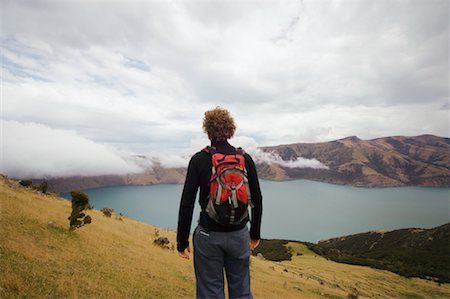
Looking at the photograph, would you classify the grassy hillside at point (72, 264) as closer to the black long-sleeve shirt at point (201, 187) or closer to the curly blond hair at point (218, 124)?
the black long-sleeve shirt at point (201, 187)

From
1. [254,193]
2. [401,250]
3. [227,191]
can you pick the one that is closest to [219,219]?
[227,191]

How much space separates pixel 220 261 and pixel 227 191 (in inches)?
44.6

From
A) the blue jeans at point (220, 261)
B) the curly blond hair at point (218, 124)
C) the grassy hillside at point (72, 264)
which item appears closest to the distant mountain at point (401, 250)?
the grassy hillside at point (72, 264)

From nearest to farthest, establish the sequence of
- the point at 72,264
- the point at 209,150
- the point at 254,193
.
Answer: the point at 209,150 < the point at 254,193 < the point at 72,264

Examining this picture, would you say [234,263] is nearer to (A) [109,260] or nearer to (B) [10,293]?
(B) [10,293]

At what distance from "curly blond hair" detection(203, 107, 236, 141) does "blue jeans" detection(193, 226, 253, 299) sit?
1.63 meters

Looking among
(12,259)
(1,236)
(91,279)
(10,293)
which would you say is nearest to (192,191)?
(10,293)

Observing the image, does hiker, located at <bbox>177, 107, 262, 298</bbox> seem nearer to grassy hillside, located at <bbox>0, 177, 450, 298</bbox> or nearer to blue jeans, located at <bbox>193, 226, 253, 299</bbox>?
blue jeans, located at <bbox>193, 226, 253, 299</bbox>

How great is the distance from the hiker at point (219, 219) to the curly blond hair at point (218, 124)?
0.22 ft

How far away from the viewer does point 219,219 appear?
4129mm

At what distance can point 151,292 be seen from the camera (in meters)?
8.91

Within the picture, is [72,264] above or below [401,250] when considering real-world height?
above

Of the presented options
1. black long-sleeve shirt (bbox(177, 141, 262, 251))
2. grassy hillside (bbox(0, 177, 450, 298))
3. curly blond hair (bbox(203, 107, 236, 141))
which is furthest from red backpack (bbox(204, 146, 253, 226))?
grassy hillside (bbox(0, 177, 450, 298))

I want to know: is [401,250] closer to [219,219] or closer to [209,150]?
[219,219]
